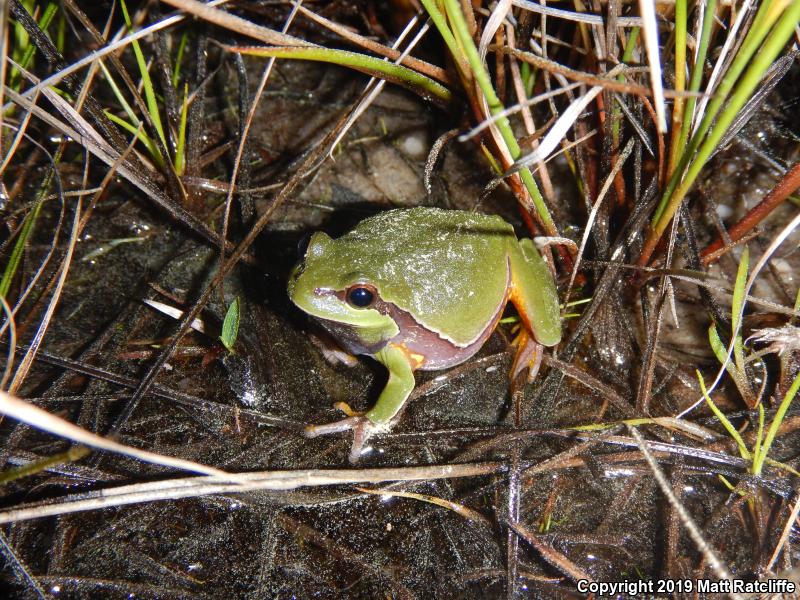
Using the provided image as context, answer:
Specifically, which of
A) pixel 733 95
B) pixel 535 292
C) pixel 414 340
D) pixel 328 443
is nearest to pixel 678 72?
pixel 733 95

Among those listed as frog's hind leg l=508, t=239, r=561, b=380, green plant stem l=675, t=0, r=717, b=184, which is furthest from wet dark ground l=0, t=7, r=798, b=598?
green plant stem l=675, t=0, r=717, b=184

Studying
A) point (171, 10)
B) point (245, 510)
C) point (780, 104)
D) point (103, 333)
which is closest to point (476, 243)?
point (245, 510)

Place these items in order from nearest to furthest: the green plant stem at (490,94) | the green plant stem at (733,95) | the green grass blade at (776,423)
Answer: the green plant stem at (733,95), the green plant stem at (490,94), the green grass blade at (776,423)

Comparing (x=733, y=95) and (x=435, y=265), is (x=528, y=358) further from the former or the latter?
(x=733, y=95)

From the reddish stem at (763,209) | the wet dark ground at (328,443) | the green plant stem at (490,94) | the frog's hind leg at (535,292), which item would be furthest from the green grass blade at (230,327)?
the reddish stem at (763,209)

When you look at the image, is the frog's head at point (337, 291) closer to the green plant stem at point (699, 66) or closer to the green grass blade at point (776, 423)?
the green plant stem at point (699, 66)

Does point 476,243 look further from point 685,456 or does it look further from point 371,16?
point 371,16
